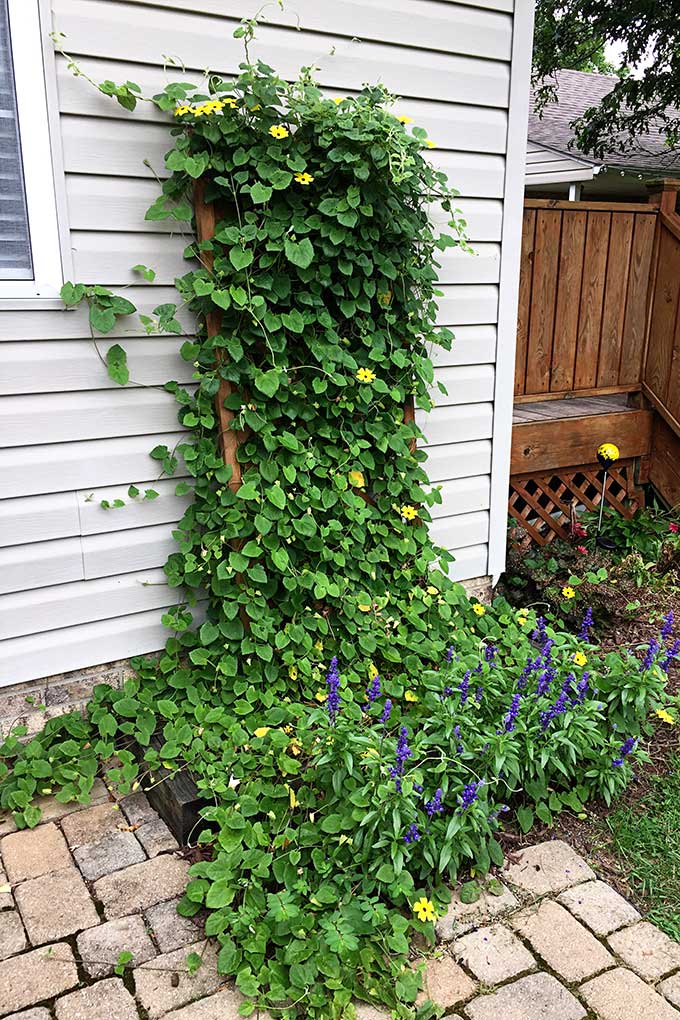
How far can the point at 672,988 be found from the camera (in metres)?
1.86

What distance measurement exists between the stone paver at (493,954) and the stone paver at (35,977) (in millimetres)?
916

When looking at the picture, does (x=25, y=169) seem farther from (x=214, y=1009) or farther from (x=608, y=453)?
(x=608, y=453)

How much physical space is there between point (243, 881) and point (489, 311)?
238 centimetres

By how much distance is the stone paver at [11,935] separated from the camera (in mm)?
1919

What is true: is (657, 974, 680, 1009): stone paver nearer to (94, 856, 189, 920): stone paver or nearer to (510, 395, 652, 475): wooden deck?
(94, 856, 189, 920): stone paver

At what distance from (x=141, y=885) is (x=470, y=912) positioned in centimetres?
87

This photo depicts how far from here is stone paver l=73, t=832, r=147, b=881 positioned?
7.22 feet

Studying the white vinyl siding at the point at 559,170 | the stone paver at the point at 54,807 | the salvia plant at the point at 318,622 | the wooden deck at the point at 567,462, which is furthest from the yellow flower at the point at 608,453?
the white vinyl siding at the point at 559,170

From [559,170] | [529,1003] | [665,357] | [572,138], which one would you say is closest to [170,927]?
Result: [529,1003]

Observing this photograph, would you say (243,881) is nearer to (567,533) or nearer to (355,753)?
(355,753)

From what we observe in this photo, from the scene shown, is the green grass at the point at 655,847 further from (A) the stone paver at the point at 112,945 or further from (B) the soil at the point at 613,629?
(A) the stone paver at the point at 112,945

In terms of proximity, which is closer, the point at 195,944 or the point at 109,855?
the point at 195,944

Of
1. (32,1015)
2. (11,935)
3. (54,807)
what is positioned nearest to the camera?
(32,1015)

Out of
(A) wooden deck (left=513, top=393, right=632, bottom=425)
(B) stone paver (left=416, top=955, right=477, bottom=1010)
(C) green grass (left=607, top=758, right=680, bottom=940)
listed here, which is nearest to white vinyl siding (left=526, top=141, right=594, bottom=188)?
(A) wooden deck (left=513, top=393, right=632, bottom=425)
